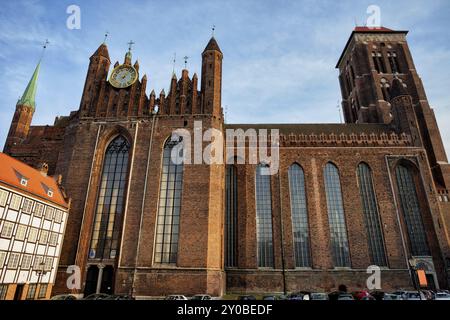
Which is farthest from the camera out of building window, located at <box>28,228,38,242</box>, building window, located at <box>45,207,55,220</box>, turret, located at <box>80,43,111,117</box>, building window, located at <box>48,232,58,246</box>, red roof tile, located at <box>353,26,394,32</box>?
red roof tile, located at <box>353,26,394,32</box>

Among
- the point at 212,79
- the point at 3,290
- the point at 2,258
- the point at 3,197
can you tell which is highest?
the point at 212,79

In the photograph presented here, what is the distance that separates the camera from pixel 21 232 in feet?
72.8

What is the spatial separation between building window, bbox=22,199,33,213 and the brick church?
4467mm

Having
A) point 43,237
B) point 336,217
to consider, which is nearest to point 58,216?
point 43,237

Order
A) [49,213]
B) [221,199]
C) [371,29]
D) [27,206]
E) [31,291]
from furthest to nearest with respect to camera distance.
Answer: [371,29] → [221,199] → [49,213] → [27,206] → [31,291]

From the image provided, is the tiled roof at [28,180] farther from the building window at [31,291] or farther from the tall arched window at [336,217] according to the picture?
the tall arched window at [336,217]

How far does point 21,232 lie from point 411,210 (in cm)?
3849

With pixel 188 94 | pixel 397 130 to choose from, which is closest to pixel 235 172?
pixel 188 94

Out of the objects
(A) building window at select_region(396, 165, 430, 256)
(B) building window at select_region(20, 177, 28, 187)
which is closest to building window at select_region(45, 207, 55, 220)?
(B) building window at select_region(20, 177, 28, 187)

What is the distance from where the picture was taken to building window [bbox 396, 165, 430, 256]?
105ft

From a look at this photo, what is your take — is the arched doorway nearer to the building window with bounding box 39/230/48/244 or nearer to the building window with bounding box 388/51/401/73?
the building window with bounding box 39/230/48/244

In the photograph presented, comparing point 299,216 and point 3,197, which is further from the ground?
point 299,216

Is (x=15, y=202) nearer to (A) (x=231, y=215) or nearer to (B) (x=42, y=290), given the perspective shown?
(B) (x=42, y=290)

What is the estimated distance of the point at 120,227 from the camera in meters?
26.8
